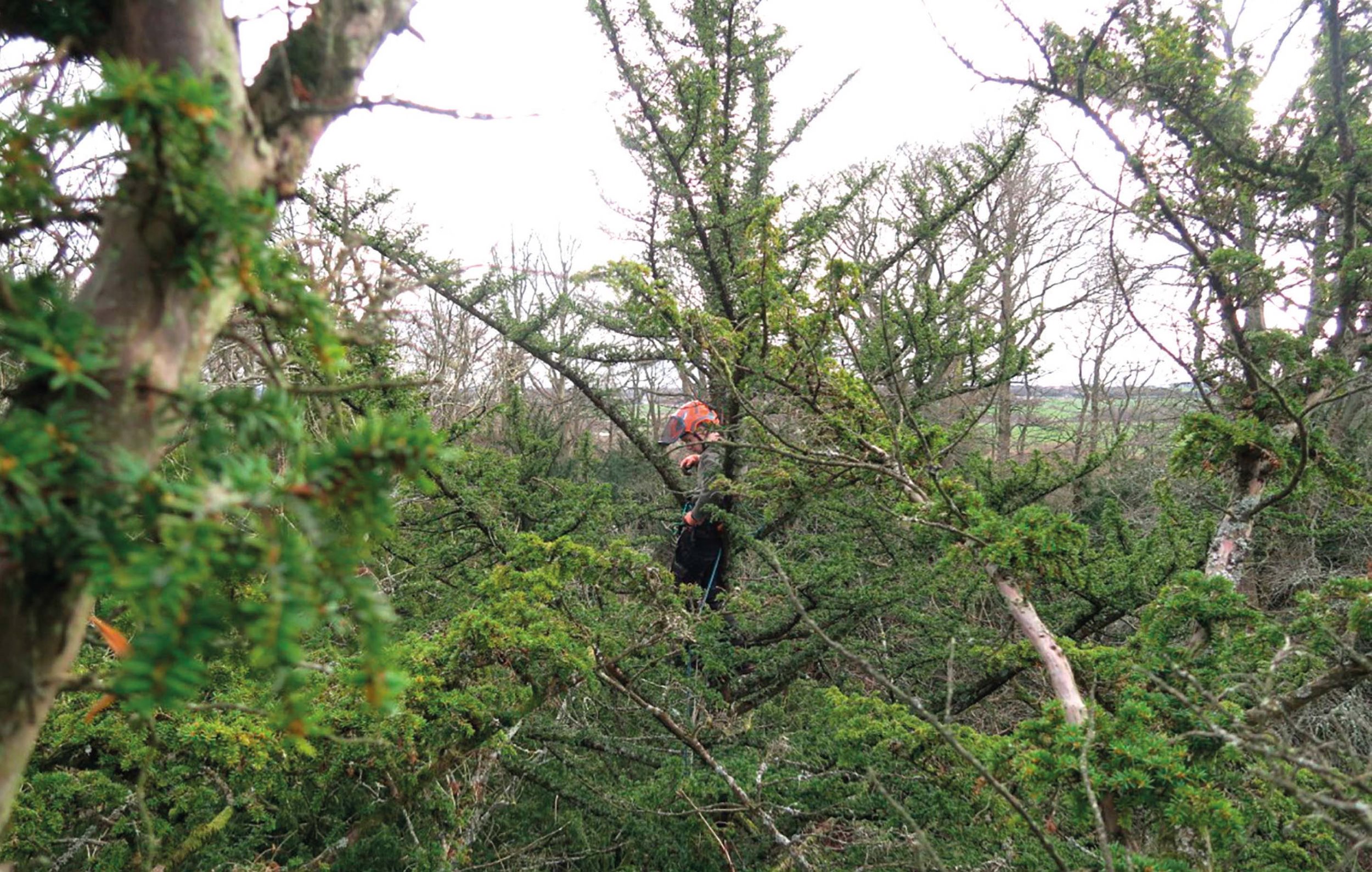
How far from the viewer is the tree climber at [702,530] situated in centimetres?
567

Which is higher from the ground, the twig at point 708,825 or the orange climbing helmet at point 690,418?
the orange climbing helmet at point 690,418

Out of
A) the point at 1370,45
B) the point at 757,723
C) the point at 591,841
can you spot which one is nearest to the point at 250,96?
the point at 1370,45

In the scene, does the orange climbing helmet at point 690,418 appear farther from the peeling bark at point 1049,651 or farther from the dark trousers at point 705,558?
the peeling bark at point 1049,651

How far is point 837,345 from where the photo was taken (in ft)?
17.1

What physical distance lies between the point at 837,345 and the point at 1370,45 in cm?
304

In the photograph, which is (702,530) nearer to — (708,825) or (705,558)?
(705,558)

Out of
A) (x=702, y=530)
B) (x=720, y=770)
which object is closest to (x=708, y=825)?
(x=720, y=770)

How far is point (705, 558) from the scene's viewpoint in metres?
6.10

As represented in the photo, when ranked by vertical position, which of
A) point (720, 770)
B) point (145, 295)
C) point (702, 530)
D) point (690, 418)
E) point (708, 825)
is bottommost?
point (708, 825)

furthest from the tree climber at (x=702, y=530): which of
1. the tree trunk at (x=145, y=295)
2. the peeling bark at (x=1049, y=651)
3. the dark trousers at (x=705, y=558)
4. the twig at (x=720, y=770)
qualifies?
the tree trunk at (x=145, y=295)

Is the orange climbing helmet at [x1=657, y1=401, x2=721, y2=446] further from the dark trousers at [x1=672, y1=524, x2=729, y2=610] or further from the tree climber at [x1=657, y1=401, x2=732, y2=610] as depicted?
the dark trousers at [x1=672, y1=524, x2=729, y2=610]

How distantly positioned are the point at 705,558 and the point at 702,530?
12.0 inches

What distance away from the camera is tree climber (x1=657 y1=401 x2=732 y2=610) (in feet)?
18.6

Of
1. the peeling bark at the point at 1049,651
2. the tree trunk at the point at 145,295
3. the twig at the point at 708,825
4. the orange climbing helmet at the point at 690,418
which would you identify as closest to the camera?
the tree trunk at the point at 145,295
